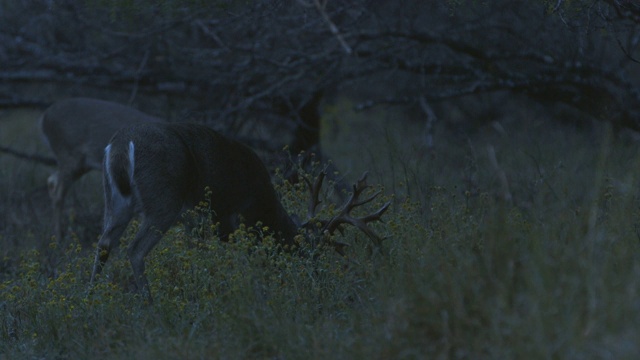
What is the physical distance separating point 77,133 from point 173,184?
364 centimetres

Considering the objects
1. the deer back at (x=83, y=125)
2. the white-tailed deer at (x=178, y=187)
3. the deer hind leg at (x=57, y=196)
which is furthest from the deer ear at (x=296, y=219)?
the deer back at (x=83, y=125)

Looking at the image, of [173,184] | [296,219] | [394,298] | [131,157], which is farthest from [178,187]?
[394,298]

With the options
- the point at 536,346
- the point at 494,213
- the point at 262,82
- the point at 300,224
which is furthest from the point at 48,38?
the point at 536,346

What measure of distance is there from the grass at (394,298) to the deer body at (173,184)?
0.18m

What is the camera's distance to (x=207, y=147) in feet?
21.7

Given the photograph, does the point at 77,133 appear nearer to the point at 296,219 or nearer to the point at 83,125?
the point at 83,125

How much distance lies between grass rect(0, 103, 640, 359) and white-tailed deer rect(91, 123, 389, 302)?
0.57ft

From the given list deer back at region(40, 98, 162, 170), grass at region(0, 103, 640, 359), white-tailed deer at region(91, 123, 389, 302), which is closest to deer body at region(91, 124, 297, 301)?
white-tailed deer at region(91, 123, 389, 302)

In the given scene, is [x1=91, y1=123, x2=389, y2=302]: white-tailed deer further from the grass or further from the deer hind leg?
the deer hind leg

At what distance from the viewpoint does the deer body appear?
6242 millimetres

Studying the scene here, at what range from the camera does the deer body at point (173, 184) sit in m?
6.24

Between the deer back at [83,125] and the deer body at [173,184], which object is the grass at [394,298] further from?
the deer back at [83,125]

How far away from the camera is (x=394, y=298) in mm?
4391

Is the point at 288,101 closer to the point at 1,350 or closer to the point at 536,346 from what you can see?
the point at 1,350
